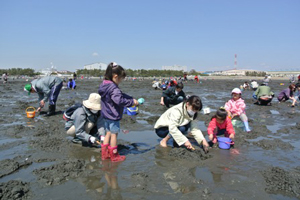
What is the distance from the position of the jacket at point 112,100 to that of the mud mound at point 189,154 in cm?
121

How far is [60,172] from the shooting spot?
3.44m

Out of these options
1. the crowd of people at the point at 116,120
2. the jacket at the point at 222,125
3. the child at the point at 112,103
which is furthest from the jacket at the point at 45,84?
the jacket at the point at 222,125

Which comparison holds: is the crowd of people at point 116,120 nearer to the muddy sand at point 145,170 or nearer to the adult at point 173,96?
the muddy sand at point 145,170

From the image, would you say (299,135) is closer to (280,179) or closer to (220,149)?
(220,149)

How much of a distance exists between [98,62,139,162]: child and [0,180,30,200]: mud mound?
135 cm

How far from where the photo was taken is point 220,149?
4777mm

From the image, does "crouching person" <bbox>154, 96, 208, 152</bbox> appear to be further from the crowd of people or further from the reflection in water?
the reflection in water

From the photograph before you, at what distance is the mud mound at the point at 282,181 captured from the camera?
118 inches

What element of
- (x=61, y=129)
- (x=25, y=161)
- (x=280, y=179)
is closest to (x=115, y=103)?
(x=25, y=161)

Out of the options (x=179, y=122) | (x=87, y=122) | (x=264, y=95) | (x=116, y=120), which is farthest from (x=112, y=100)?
(x=264, y=95)

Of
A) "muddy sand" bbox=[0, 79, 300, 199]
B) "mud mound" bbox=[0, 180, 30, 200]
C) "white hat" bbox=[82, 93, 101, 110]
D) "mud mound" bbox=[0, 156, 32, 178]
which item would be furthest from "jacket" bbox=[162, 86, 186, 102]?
"mud mound" bbox=[0, 180, 30, 200]

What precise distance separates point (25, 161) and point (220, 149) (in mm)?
3523

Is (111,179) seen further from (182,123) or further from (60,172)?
(182,123)

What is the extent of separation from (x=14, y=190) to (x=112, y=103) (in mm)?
1804
